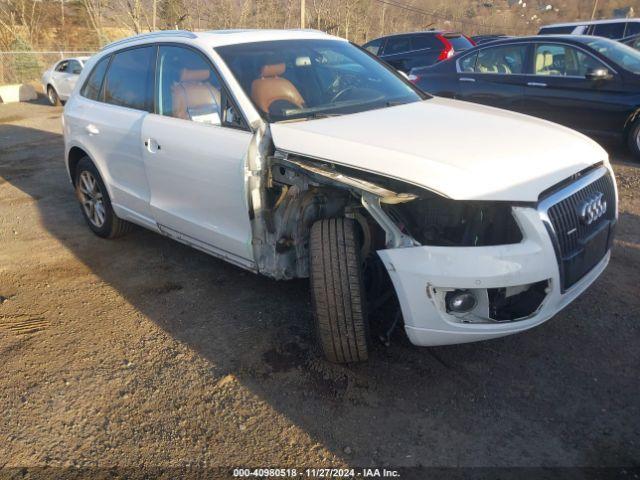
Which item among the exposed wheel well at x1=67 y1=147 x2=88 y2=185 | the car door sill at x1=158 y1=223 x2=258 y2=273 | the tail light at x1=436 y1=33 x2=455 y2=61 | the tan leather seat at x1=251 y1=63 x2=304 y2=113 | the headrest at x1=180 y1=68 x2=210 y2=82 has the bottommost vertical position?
the car door sill at x1=158 y1=223 x2=258 y2=273

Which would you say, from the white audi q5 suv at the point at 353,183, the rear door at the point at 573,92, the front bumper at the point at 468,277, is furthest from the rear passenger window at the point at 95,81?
the rear door at the point at 573,92

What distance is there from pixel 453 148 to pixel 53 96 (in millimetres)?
17031

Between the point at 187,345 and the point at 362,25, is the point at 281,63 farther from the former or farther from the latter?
the point at 362,25

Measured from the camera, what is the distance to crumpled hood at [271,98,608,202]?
2465mm

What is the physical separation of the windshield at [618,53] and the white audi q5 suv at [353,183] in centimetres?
385

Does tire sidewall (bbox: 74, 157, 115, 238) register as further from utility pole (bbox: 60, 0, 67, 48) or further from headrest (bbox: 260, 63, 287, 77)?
utility pole (bbox: 60, 0, 67, 48)

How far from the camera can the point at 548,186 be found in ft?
8.44

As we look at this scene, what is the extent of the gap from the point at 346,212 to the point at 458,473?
1384 mm

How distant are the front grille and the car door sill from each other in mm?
1780

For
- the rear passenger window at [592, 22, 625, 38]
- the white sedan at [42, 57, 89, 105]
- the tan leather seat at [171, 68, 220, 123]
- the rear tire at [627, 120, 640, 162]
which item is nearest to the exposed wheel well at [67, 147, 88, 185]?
the tan leather seat at [171, 68, 220, 123]

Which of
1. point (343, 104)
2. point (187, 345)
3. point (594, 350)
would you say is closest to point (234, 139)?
point (343, 104)

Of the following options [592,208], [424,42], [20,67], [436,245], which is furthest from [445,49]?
[20,67]

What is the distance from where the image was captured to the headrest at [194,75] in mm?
3557

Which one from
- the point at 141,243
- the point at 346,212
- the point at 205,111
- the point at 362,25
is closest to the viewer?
the point at 346,212
